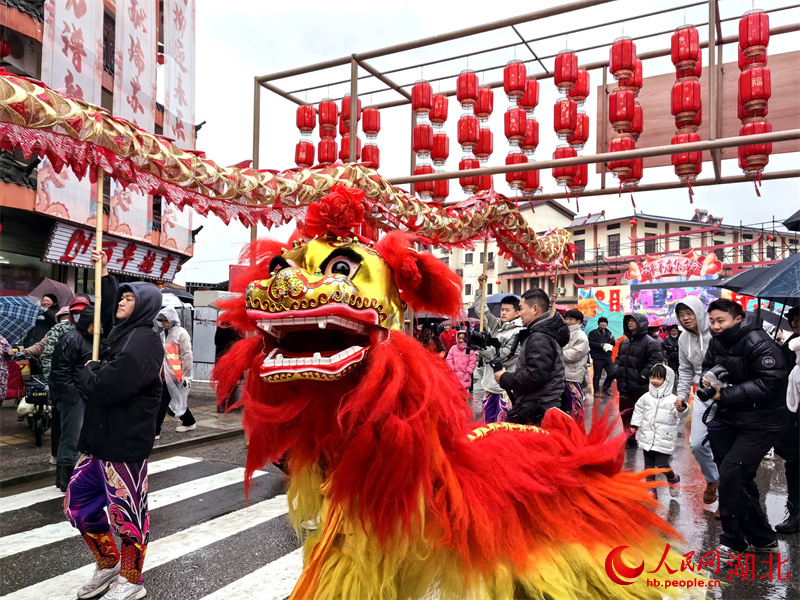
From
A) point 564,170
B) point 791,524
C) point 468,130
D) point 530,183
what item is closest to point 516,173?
point 530,183

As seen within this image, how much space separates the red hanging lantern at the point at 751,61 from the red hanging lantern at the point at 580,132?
1.70m

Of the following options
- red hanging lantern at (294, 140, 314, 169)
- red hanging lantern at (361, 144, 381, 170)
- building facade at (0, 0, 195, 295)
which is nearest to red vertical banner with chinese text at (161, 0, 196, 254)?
building facade at (0, 0, 195, 295)

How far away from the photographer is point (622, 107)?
20.3 ft

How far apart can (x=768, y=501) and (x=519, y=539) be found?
14.5ft

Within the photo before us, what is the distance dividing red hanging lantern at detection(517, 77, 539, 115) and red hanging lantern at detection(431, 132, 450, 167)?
131cm

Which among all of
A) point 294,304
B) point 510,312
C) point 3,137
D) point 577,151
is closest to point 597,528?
point 294,304

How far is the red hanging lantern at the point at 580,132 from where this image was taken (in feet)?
22.3

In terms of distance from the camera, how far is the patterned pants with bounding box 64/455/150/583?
2.84 metres

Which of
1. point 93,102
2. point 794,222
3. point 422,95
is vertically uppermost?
point 93,102

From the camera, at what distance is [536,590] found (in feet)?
6.34

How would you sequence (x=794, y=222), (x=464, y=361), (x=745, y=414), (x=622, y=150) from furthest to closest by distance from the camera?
1. (x=464, y=361)
2. (x=622, y=150)
3. (x=794, y=222)
4. (x=745, y=414)

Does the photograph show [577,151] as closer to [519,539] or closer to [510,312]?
[510,312]

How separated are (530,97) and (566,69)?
0.67 meters

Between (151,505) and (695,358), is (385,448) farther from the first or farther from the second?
(695,358)
